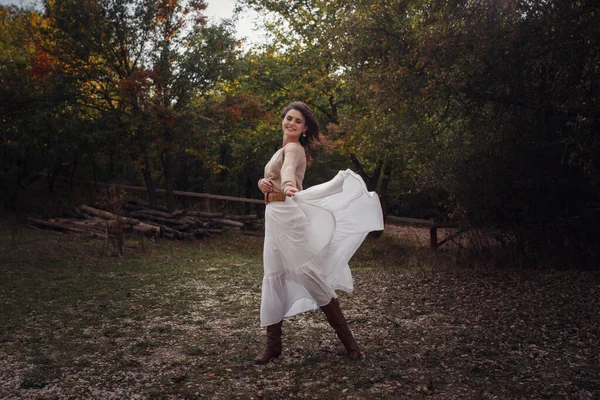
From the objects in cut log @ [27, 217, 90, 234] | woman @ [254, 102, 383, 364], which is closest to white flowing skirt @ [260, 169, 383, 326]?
woman @ [254, 102, 383, 364]

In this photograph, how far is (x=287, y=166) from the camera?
4.51m

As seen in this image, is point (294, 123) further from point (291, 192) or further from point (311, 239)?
point (311, 239)

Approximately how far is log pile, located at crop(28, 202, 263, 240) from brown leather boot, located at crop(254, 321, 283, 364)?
7739 mm

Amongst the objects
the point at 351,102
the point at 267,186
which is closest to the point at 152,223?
the point at 351,102

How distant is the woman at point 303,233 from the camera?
4.48 m

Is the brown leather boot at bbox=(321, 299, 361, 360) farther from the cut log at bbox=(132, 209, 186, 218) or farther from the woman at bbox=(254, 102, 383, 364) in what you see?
the cut log at bbox=(132, 209, 186, 218)

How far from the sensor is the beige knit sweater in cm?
450

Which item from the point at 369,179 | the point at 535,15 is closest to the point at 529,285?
the point at 535,15

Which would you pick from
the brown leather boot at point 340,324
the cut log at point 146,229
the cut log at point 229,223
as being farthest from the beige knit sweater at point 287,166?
the cut log at point 229,223

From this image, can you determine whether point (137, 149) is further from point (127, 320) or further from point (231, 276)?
point (127, 320)

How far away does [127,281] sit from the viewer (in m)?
8.27

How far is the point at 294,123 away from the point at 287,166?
19.7 inches

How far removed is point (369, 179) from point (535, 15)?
1102cm

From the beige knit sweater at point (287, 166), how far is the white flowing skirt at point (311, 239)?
0.18 metres
